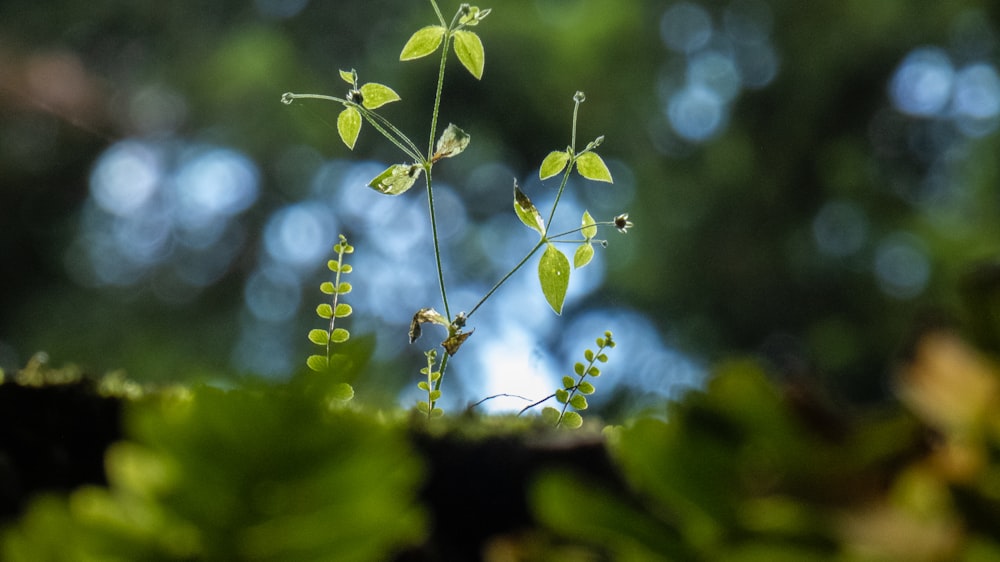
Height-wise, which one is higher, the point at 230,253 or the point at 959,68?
the point at 959,68

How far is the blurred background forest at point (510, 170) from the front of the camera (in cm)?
365

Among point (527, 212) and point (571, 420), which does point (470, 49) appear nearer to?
point (527, 212)

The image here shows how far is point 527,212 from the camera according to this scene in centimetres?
63

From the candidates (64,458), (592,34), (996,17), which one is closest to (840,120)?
(996,17)

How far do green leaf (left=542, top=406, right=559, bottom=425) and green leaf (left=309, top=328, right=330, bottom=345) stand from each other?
0.56ft

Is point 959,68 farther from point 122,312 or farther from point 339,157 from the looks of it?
point 122,312

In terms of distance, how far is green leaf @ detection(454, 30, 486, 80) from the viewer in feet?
2.01

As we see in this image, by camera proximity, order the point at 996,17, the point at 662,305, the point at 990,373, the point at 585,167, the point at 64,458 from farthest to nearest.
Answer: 1. the point at 996,17
2. the point at 662,305
3. the point at 585,167
4. the point at 64,458
5. the point at 990,373

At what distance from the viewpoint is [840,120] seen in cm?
399

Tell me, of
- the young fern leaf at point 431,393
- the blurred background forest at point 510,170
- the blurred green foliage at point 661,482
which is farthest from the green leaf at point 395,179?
the blurred background forest at point 510,170

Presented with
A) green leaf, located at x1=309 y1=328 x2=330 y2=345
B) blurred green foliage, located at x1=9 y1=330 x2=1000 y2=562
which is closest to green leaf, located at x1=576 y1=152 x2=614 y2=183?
green leaf, located at x1=309 y1=328 x2=330 y2=345

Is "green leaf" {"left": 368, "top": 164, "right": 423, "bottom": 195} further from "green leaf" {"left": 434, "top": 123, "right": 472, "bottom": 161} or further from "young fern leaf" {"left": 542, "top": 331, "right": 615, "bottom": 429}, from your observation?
"young fern leaf" {"left": 542, "top": 331, "right": 615, "bottom": 429}

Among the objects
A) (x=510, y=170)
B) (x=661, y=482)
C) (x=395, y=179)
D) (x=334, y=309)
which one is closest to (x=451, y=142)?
(x=395, y=179)

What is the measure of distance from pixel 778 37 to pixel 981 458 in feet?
13.8
